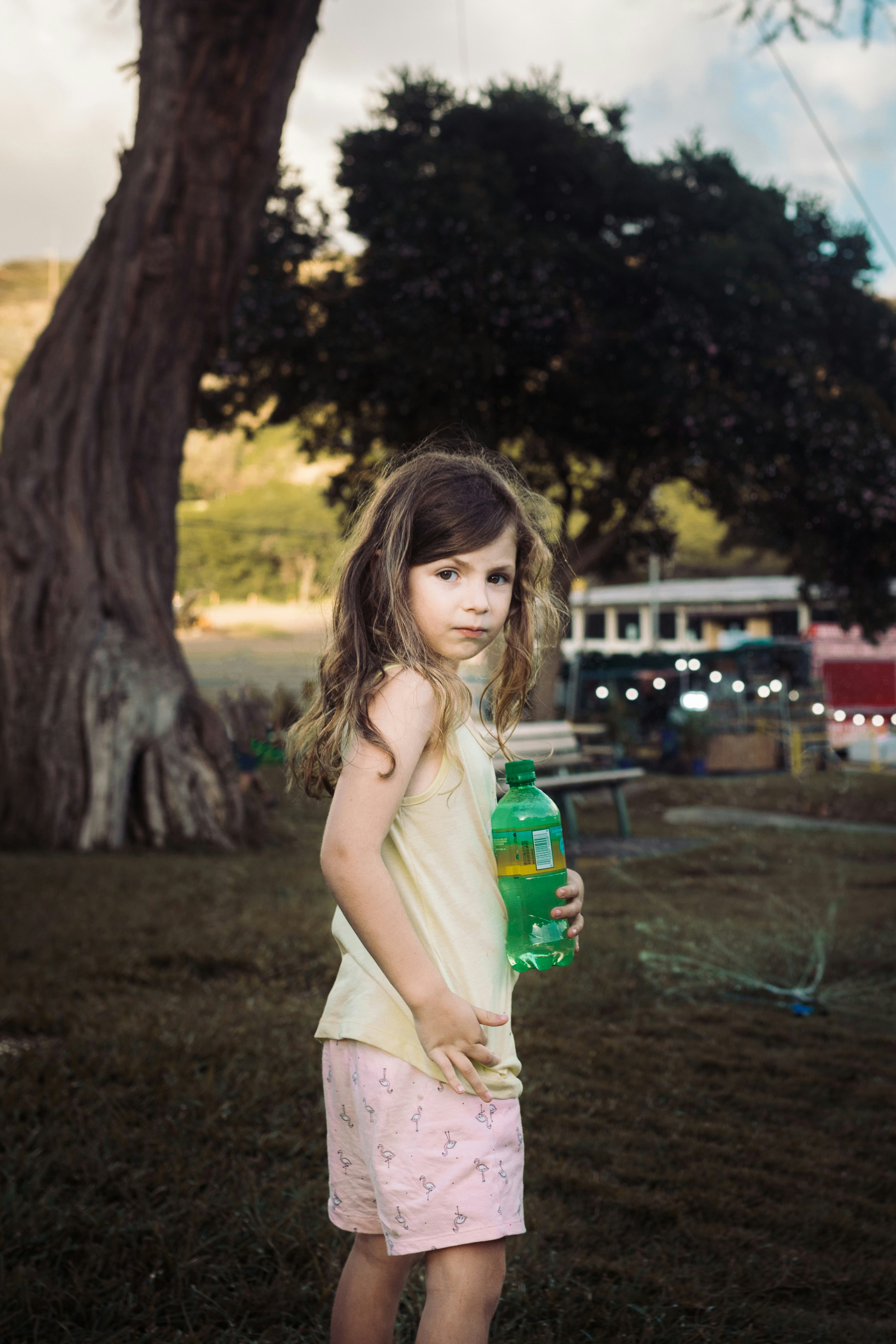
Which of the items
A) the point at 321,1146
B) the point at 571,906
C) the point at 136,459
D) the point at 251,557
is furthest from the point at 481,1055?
the point at 251,557

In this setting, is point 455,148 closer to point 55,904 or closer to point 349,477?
point 349,477

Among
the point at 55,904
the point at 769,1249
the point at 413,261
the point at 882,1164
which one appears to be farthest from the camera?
the point at 413,261

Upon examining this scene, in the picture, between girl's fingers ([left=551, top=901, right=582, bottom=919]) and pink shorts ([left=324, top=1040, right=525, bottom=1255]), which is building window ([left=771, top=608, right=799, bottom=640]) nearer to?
girl's fingers ([left=551, top=901, right=582, bottom=919])

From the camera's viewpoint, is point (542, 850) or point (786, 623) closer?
point (542, 850)

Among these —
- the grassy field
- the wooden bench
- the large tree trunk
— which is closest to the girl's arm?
the grassy field

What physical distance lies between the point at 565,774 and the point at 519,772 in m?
7.61

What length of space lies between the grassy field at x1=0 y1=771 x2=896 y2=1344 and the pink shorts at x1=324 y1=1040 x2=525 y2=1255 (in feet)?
2.66

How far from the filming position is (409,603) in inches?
64.8

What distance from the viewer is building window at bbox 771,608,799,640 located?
32.5m

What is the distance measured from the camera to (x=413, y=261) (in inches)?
539

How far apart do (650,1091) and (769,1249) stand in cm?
101

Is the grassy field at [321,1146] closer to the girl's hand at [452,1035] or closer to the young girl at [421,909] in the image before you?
the young girl at [421,909]

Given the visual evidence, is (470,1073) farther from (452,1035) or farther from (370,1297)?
(370,1297)

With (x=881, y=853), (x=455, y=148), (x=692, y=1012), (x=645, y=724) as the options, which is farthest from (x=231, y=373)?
(x=692, y=1012)
